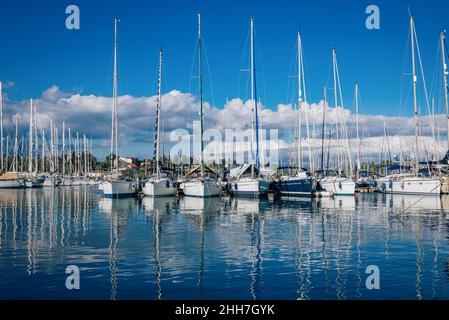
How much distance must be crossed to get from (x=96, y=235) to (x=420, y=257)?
18.3 metres

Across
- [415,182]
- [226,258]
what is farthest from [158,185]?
[226,258]

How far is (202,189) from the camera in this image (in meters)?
63.5

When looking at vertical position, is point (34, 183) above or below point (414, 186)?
above

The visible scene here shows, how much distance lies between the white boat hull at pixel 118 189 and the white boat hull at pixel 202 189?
28.9ft

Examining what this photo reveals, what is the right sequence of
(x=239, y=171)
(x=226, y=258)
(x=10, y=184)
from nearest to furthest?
(x=226, y=258)
(x=239, y=171)
(x=10, y=184)

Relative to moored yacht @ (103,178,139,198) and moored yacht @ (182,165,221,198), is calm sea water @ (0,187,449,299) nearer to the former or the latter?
moored yacht @ (182,165,221,198)

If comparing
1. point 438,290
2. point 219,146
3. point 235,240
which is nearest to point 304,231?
point 235,240

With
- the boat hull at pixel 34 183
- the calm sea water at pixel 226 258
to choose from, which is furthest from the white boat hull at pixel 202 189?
the boat hull at pixel 34 183

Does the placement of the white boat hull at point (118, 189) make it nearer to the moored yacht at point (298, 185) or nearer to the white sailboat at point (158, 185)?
the white sailboat at point (158, 185)

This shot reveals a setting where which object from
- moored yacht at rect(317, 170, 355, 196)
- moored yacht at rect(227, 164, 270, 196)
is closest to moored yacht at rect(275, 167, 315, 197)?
moored yacht at rect(227, 164, 270, 196)

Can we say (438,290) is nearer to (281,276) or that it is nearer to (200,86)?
(281,276)

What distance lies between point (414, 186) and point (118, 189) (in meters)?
45.6

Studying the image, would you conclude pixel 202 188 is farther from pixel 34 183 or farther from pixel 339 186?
pixel 34 183

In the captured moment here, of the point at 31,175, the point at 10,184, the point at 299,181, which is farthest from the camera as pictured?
the point at 31,175
